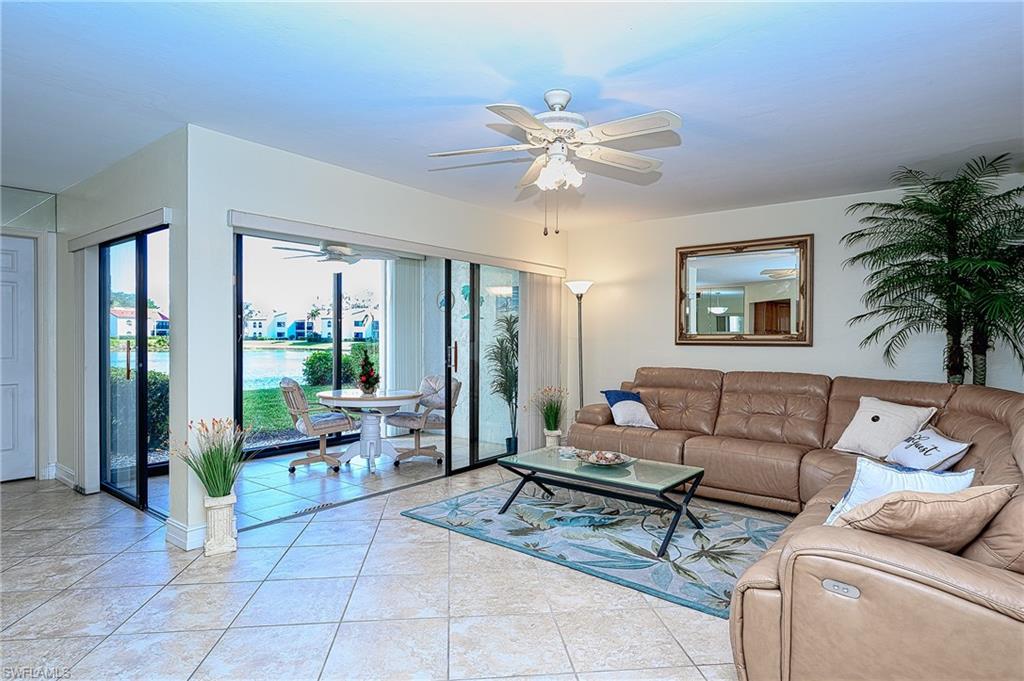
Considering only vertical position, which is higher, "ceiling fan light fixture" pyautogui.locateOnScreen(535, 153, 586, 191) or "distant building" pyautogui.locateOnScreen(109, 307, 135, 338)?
"ceiling fan light fixture" pyautogui.locateOnScreen(535, 153, 586, 191)

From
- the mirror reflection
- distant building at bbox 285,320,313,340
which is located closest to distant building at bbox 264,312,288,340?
distant building at bbox 285,320,313,340

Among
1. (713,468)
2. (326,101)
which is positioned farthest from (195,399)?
(713,468)

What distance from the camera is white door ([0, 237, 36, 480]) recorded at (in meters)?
4.86

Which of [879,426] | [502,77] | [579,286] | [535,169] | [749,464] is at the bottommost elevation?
[749,464]

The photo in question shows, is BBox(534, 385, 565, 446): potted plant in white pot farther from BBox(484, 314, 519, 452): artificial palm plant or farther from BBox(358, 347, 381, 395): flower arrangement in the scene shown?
BBox(358, 347, 381, 395): flower arrangement

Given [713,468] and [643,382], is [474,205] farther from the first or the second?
[713,468]

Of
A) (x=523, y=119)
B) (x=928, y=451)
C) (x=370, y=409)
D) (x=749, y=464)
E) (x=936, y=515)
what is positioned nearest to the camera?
(x=936, y=515)

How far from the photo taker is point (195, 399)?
3.36 m

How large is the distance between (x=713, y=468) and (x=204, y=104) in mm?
4108

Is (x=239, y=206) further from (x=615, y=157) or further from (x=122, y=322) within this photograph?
(x=615, y=157)

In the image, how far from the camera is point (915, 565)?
5.20 feet

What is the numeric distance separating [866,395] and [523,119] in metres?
3.58

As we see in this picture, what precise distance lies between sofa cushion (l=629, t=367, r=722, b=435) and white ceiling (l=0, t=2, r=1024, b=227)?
1.96 metres

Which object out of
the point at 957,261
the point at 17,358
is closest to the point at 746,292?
the point at 957,261
